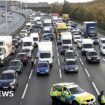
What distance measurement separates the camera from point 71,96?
32250 millimetres

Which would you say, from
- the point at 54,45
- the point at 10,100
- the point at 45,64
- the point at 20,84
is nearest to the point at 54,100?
the point at 10,100

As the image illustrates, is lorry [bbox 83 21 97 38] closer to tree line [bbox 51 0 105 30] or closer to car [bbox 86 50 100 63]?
tree line [bbox 51 0 105 30]

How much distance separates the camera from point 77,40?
82812mm

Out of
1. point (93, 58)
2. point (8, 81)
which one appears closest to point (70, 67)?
point (93, 58)

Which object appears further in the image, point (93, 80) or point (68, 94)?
point (93, 80)

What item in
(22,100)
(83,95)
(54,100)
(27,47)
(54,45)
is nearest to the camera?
(83,95)

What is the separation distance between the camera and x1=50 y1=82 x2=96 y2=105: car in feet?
102

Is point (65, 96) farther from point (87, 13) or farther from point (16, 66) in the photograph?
point (87, 13)

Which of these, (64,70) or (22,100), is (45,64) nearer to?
(64,70)

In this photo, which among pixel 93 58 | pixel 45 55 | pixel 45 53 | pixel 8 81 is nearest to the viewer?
pixel 8 81

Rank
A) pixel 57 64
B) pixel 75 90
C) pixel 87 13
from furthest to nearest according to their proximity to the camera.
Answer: pixel 87 13
pixel 57 64
pixel 75 90

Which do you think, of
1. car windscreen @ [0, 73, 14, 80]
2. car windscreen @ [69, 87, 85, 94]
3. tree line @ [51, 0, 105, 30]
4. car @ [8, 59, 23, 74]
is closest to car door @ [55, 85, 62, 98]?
car windscreen @ [69, 87, 85, 94]

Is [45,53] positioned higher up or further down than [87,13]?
higher up

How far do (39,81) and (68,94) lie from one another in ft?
48.5
